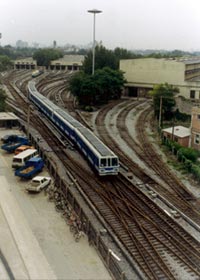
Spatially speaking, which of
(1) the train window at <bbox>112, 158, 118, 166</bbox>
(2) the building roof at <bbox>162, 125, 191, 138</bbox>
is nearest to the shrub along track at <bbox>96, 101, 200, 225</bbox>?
(1) the train window at <bbox>112, 158, 118, 166</bbox>

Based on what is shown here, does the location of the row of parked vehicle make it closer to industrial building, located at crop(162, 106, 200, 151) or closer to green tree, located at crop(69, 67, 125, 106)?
industrial building, located at crop(162, 106, 200, 151)

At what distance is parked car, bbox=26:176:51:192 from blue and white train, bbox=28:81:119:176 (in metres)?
2.99

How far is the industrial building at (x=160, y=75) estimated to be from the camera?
4712 cm

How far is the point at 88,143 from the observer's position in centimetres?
2483

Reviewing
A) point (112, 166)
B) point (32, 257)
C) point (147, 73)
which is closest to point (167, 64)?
point (147, 73)

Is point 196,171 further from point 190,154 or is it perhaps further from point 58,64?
point 58,64

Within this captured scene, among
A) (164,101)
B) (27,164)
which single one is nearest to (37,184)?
(27,164)

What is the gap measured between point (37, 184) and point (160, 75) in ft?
107

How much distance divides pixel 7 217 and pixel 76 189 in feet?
14.8

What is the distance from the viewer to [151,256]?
1502cm

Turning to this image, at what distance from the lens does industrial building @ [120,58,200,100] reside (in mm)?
47116

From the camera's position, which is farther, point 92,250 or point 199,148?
point 199,148

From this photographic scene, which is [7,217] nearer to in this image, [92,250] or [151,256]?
[92,250]

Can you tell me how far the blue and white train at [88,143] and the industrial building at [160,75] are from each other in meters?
17.2
